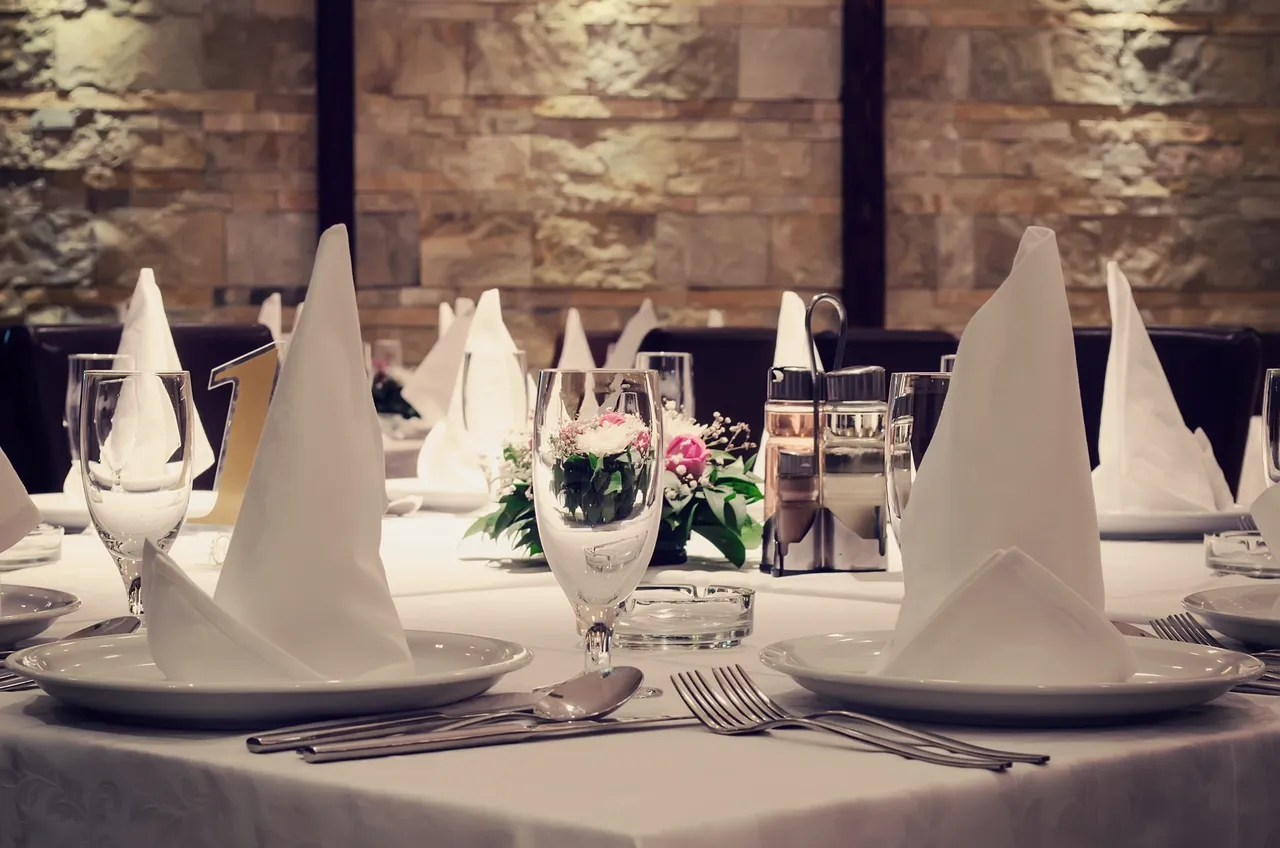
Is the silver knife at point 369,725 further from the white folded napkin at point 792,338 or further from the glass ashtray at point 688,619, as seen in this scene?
the white folded napkin at point 792,338

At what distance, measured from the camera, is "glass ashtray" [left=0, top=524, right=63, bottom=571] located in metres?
1.62

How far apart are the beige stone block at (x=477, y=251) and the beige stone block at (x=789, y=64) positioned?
114 centimetres

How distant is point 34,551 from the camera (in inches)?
64.2

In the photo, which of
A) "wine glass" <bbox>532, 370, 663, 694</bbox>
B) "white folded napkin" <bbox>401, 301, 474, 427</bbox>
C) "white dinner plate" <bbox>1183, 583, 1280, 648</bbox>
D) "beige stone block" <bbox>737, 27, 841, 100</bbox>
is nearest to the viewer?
"wine glass" <bbox>532, 370, 663, 694</bbox>

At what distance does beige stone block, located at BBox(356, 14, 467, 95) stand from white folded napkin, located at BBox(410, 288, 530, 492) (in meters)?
4.50

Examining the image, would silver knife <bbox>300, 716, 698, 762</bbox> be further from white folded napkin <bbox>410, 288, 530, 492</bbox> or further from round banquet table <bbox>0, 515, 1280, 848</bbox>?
white folded napkin <bbox>410, 288, 530, 492</bbox>

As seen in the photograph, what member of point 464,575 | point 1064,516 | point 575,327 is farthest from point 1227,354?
point 1064,516

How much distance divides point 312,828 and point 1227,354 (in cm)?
273

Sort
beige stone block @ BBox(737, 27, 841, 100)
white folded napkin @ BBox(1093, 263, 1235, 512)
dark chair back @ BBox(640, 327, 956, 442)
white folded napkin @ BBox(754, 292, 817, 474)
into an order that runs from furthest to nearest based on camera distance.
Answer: beige stone block @ BBox(737, 27, 841, 100) < dark chair back @ BBox(640, 327, 956, 442) < white folded napkin @ BBox(754, 292, 817, 474) < white folded napkin @ BBox(1093, 263, 1235, 512)

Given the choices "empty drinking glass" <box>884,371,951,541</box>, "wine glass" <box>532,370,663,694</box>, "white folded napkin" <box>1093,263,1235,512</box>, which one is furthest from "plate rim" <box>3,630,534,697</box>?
"white folded napkin" <box>1093,263,1235,512</box>

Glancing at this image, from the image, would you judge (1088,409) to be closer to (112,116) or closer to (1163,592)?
(1163,592)

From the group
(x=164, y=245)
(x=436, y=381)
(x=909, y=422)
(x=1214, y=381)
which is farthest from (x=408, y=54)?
(x=909, y=422)

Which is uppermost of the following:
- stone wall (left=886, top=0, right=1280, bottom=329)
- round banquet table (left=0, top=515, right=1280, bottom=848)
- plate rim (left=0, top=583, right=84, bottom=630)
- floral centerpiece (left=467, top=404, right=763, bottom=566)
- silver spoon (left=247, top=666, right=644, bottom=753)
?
stone wall (left=886, top=0, right=1280, bottom=329)

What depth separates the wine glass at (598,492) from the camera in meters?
0.98
